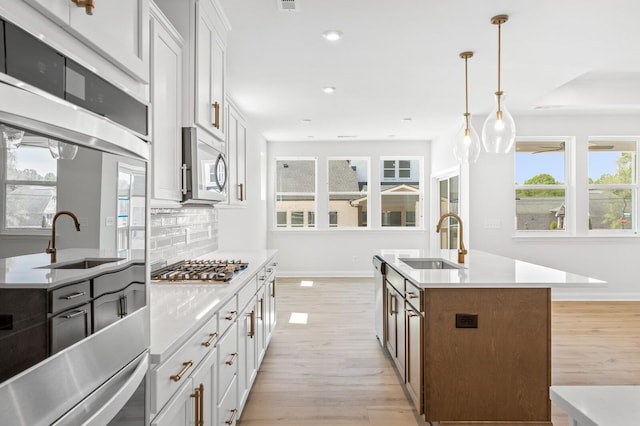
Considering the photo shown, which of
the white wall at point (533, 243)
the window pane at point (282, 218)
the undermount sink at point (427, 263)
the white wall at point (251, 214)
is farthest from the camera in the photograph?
the window pane at point (282, 218)

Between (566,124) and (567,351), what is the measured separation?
136 inches

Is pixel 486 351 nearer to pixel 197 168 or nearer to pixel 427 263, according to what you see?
pixel 427 263

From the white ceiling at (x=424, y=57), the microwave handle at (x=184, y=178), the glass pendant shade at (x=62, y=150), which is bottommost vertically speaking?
the glass pendant shade at (x=62, y=150)

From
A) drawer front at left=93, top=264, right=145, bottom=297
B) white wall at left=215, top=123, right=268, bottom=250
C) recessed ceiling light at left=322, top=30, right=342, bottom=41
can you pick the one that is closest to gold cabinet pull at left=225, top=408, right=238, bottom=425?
drawer front at left=93, top=264, right=145, bottom=297

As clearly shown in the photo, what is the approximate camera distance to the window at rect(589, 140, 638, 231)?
18.6 ft

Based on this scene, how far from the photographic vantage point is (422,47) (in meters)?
3.15

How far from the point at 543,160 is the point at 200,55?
519cm

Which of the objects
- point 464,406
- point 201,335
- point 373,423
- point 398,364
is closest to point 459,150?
point 398,364

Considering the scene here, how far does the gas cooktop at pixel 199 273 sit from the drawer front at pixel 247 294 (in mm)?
108

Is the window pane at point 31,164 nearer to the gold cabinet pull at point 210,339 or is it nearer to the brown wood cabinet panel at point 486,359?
the gold cabinet pull at point 210,339

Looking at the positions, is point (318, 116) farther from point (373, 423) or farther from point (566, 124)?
point (373, 423)

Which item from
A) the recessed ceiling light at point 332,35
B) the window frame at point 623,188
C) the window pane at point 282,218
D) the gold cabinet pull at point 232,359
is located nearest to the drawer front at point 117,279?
the gold cabinet pull at point 232,359

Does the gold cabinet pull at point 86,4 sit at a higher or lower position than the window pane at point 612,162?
lower

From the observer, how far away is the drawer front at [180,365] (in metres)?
1.14
